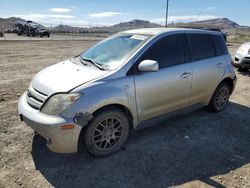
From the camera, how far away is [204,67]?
4789 millimetres

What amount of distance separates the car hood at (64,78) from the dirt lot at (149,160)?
100cm

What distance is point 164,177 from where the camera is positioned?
10.8ft

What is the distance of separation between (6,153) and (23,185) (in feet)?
2.77

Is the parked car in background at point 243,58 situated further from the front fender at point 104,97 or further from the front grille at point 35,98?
the front grille at point 35,98

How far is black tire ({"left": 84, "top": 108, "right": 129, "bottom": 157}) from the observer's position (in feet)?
11.3

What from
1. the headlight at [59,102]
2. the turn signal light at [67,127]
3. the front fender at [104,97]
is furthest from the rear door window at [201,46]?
the turn signal light at [67,127]

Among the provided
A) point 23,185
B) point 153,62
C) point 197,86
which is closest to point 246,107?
point 197,86

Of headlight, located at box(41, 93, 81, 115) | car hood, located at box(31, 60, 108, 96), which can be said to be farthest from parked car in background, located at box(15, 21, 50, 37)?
headlight, located at box(41, 93, 81, 115)

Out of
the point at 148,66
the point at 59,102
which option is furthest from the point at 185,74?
the point at 59,102

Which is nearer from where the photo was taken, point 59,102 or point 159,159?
point 59,102

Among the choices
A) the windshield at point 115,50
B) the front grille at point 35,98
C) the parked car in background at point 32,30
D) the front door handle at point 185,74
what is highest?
the parked car in background at point 32,30

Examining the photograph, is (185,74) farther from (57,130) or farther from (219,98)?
(57,130)

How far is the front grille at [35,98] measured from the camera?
342 cm

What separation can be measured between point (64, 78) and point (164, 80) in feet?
5.12
